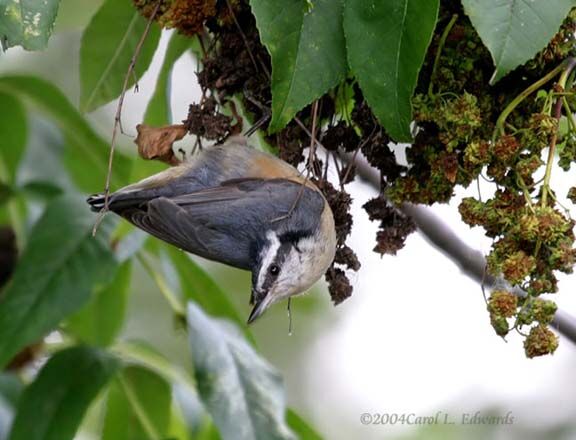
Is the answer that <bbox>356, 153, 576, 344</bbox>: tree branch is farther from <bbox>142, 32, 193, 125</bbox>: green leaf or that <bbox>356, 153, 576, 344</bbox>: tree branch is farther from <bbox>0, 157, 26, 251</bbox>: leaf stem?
<bbox>0, 157, 26, 251</bbox>: leaf stem

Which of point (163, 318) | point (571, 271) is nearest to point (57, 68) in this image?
point (163, 318)

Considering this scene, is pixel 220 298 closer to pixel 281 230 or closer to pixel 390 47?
pixel 281 230

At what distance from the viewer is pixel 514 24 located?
2.49m

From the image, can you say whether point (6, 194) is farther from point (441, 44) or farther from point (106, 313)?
point (441, 44)

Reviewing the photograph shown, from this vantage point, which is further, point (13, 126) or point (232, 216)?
point (13, 126)

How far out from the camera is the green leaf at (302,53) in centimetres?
271

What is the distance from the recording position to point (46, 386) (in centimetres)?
379

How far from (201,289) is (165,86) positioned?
82 centimetres

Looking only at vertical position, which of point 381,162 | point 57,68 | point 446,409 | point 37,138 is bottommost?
point 381,162

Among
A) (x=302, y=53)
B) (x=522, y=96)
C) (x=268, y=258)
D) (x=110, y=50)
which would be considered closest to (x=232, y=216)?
(x=268, y=258)

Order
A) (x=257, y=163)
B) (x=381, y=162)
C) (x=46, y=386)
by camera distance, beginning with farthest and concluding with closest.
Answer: (x=46, y=386) → (x=257, y=163) → (x=381, y=162)

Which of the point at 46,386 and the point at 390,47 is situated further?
the point at 46,386

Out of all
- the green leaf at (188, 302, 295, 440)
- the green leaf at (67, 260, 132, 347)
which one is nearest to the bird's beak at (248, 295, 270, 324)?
the green leaf at (188, 302, 295, 440)

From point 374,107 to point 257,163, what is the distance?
82 centimetres
